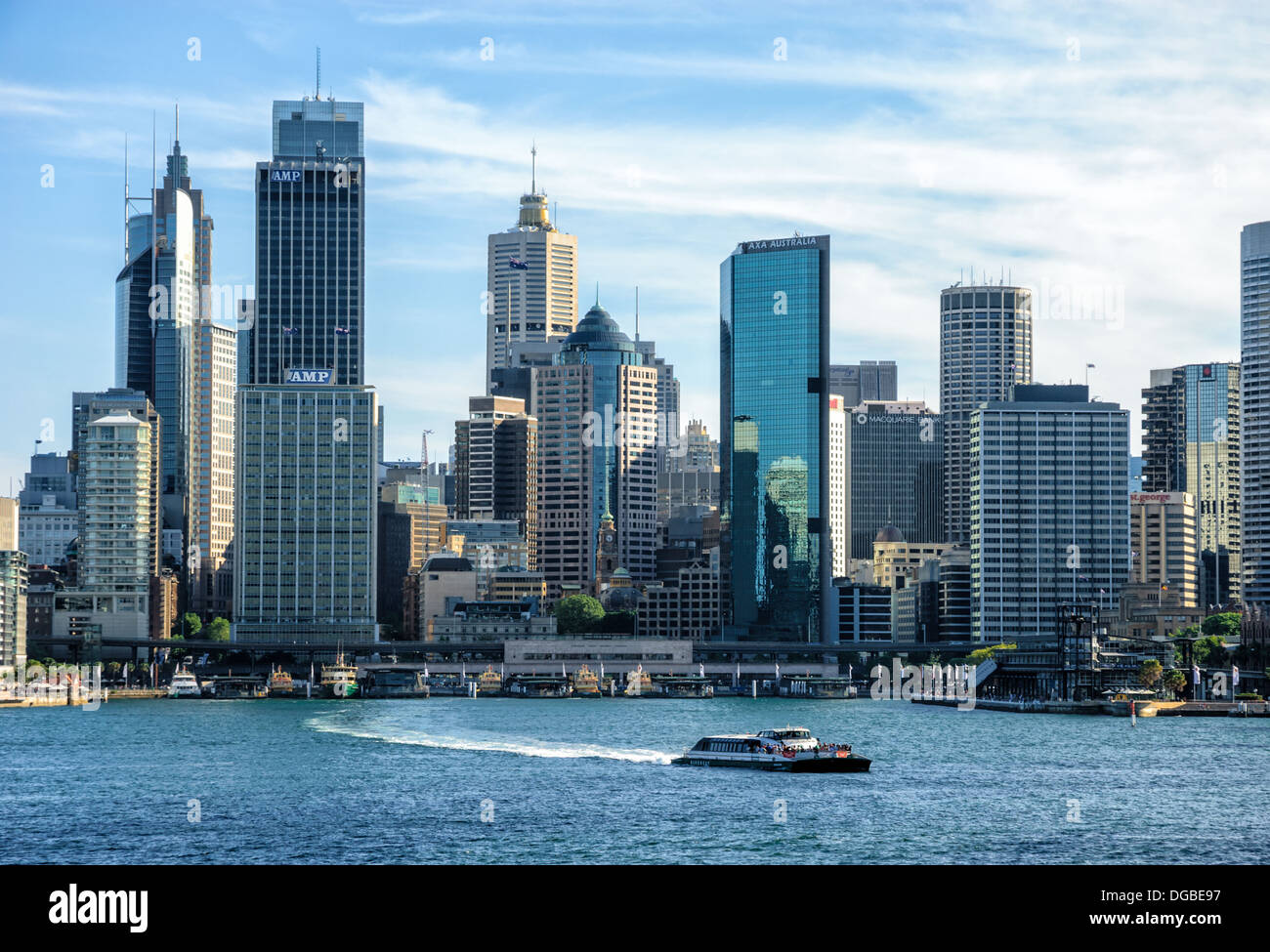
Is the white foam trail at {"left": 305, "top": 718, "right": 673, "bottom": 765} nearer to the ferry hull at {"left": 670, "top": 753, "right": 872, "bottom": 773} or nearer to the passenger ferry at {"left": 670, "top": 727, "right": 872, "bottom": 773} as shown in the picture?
the passenger ferry at {"left": 670, "top": 727, "right": 872, "bottom": 773}

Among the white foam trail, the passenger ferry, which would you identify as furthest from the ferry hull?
the white foam trail

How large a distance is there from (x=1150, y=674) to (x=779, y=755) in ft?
345

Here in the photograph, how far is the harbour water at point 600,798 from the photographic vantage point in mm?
57875

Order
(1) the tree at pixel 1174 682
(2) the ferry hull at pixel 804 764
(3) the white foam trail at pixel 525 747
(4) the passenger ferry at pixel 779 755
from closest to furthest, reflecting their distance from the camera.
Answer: (2) the ferry hull at pixel 804 764 → (4) the passenger ferry at pixel 779 755 → (3) the white foam trail at pixel 525 747 → (1) the tree at pixel 1174 682

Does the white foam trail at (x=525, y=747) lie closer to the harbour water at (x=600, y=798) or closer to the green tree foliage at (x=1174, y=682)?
the harbour water at (x=600, y=798)

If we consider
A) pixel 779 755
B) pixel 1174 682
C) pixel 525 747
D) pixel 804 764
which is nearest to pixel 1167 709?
pixel 1174 682

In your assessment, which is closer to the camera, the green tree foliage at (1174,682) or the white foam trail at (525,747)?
the white foam trail at (525,747)

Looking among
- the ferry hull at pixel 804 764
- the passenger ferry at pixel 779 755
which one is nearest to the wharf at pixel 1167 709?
the passenger ferry at pixel 779 755

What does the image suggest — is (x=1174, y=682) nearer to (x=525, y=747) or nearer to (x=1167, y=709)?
(x=1167, y=709)

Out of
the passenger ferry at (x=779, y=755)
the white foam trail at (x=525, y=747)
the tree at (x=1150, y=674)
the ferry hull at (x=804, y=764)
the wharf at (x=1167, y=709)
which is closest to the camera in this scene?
the ferry hull at (x=804, y=764)

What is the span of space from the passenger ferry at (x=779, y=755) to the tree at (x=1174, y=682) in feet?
313
